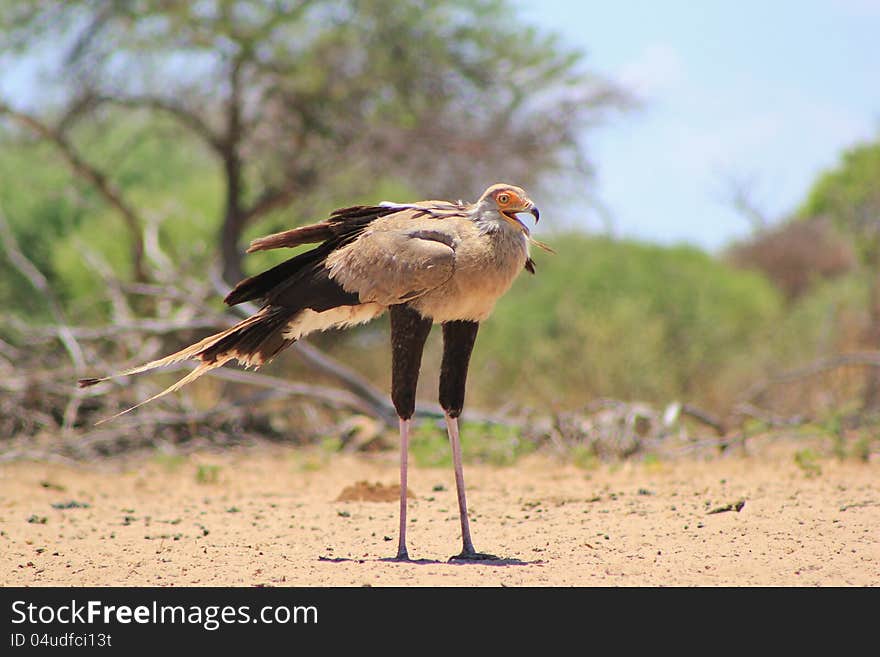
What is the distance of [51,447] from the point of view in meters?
8.88

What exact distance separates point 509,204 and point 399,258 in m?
0.54

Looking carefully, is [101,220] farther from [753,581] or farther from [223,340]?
[753,581]

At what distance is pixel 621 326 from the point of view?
471 inches

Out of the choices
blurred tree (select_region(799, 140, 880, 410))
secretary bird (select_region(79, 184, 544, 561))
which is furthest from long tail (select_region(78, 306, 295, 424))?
blurred tree (select_region(799, 140, 880, 410))

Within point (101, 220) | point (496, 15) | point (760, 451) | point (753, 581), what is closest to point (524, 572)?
point (753, 581)

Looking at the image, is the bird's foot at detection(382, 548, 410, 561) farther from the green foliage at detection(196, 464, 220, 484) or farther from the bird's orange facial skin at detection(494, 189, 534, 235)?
the green foliage at detection(196, 464, 220, 484)

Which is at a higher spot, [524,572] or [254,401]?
[254,401]

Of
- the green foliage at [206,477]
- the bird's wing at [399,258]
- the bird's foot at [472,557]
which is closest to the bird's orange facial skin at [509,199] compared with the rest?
the bird's wing at [399,258]

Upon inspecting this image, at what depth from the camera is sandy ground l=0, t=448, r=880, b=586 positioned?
4.17m

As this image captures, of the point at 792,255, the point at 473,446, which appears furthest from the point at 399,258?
the point at 792,255

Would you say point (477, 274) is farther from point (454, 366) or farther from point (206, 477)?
point (206, 477)

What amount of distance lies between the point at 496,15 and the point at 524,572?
10325 millimetres

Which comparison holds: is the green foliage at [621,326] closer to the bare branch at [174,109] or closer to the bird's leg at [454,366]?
the bare branch at [174,109]
